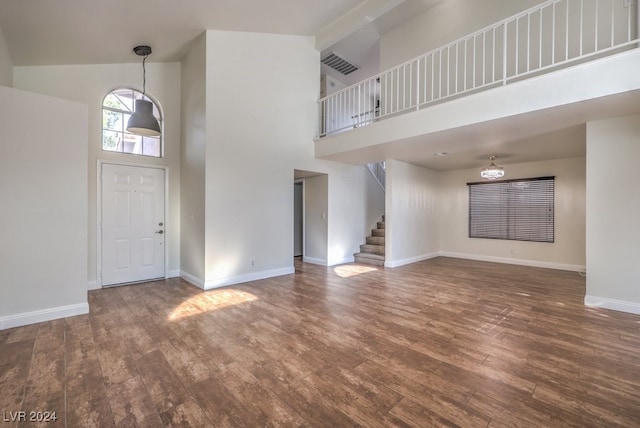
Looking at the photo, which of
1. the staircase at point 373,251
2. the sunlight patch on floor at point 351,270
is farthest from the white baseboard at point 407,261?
the sunlight patch on floor at point 351,270

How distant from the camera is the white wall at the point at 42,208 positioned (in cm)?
300

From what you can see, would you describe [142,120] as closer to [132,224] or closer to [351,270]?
[132,224]

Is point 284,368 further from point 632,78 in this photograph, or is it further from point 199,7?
point 199,7

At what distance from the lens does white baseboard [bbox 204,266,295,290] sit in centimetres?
462

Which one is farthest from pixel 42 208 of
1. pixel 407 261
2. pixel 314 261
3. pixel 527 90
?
pixel 407 261

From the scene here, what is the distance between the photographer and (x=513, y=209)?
6914mm

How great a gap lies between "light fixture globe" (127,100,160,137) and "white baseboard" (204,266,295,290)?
2507 mm

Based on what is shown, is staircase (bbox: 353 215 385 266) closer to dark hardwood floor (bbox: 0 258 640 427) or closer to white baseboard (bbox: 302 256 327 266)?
white baseboard (bbox: 302 256 327 266)

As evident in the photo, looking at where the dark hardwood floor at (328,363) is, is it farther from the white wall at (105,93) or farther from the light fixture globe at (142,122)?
the light fixture globe at (142,122)

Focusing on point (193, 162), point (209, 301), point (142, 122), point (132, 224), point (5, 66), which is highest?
point (5, 66)

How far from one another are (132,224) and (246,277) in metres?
2.20

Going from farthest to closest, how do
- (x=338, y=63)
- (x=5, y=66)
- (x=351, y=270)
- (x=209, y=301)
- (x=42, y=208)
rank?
(x=338, y=63) → (x=351, y=270) → (x=209, y=301) → (x=5, y=66) → (x=42, y=208)

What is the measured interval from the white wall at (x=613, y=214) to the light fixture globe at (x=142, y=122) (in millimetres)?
6111

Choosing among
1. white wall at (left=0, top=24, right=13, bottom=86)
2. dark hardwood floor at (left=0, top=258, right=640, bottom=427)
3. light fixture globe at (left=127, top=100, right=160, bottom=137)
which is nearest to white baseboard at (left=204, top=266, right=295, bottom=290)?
dark hardwood floor at (left=0, top=258, right=640, bottom=427)
